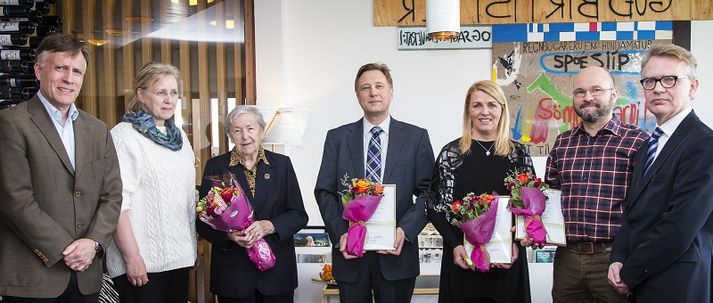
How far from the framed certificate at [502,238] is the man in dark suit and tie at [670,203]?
1.59ft

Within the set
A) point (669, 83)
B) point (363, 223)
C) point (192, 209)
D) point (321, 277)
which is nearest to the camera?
point (669, 83)

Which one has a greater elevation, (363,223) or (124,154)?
(124,154)

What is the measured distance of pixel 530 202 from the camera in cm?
295

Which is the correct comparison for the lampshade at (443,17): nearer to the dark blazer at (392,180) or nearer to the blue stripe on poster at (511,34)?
the dark blazer at (392,180)

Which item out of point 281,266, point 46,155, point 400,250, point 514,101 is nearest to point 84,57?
point 46,155

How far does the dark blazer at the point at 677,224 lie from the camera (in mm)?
2398

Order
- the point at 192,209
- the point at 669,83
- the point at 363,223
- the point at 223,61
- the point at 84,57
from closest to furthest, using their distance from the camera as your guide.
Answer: the point at 669,83
the point at 84,57
the point at 363,223
the point at 192,209
the point at 223,61

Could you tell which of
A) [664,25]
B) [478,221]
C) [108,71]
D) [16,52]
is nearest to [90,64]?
[108,71]

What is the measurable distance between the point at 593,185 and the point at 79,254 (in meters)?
2.19

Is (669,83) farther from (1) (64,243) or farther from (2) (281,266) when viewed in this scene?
(1) (64,243)

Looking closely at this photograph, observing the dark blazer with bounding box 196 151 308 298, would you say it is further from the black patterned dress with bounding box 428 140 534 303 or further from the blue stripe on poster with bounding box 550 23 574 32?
the blue stripe on poster with bounding box 550 23 574 32

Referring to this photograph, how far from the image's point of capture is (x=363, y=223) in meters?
3.01

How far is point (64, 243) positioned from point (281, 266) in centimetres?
99

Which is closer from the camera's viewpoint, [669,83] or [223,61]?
[669,83]
